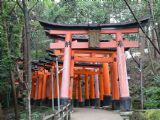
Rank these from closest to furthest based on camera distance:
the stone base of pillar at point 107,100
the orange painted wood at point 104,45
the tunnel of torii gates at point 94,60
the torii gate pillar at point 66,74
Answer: the torii gate pillar at point 66,74 < the tunnel of torii gates at point 94,60 < the orange painted wood at point 104,45 < the stone base of pillar at point 107,100

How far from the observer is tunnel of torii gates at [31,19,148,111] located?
20938mm

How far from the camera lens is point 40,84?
34.8 m

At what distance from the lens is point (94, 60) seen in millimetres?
24484

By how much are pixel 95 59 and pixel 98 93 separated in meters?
7.28

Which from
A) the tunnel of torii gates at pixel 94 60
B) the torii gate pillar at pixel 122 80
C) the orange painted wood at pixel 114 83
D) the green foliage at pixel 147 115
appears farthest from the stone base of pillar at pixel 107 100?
the green foliage at pixel 147 115

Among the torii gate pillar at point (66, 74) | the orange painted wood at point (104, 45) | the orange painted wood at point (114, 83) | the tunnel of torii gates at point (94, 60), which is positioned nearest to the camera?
the torii gate pillar at point (66, 74)

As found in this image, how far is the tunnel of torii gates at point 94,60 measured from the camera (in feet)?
68.7

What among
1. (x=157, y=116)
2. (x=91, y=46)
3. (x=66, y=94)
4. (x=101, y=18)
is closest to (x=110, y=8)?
(x=101, y=18)

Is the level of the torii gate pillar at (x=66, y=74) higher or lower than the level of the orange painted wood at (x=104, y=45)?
lower

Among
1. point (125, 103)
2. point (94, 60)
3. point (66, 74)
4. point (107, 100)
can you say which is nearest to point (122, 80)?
point (125, 103)

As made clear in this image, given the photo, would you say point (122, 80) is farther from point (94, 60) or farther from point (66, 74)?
point (94, 60)

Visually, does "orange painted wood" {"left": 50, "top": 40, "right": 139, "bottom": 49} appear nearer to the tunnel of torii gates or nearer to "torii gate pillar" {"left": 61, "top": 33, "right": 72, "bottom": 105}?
the tunnel of torii gates

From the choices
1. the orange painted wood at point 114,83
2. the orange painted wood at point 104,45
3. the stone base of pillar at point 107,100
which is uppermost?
the orange painted wood at point 104,45

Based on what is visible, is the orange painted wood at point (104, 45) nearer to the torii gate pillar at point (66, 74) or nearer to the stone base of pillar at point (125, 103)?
the torii gate pillar at point (66, 74)
